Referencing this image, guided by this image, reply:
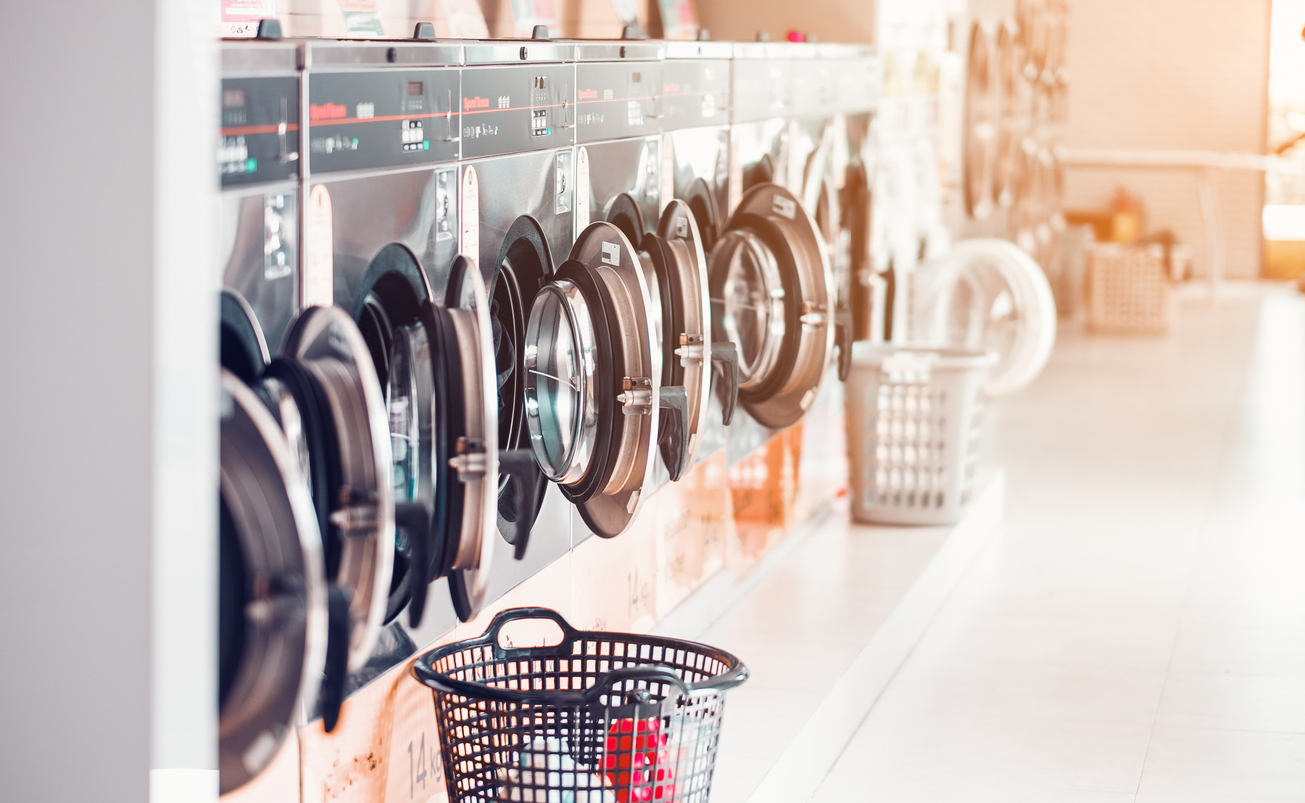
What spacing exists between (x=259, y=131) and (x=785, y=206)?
1883 millimetres

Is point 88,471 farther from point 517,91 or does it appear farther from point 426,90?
point 517,91

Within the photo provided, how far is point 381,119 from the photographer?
5.77 feet

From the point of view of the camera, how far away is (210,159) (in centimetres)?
111

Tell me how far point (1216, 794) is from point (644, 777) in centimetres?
127

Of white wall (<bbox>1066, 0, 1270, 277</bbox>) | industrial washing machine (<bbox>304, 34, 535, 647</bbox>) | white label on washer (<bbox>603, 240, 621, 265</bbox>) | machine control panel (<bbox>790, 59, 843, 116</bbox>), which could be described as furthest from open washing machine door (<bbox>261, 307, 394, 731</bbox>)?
white wall (<bbox>1066, 0, 1270, 277</bbox>)

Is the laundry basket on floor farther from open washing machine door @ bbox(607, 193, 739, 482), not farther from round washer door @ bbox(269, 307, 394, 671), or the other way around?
round washer door @ bbox(269, 307, 394, 671)

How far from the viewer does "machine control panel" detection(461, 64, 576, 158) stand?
6.65 feet

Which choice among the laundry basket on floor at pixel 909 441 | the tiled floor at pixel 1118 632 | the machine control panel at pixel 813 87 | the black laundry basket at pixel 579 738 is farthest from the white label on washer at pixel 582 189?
the laundry basket on floor at pixel 909 441

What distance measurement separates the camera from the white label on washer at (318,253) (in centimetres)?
162

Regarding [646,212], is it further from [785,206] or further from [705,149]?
[785,206]

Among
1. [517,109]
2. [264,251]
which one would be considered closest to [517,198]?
[517,109]

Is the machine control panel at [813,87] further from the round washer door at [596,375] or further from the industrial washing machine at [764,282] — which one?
the round washer door at [596,375]

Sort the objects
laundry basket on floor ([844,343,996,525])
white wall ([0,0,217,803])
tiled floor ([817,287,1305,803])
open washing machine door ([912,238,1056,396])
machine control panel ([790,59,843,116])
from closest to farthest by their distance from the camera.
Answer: white wall ([0,0,217,803])
tiled floor ([817,287,1305,803])
machine control panel ([790,59,843,116])
laundry basket on floor ([844,343,996,525])
open washing machine door ([912,238,1056,396])

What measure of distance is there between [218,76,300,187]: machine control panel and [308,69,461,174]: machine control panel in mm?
40
